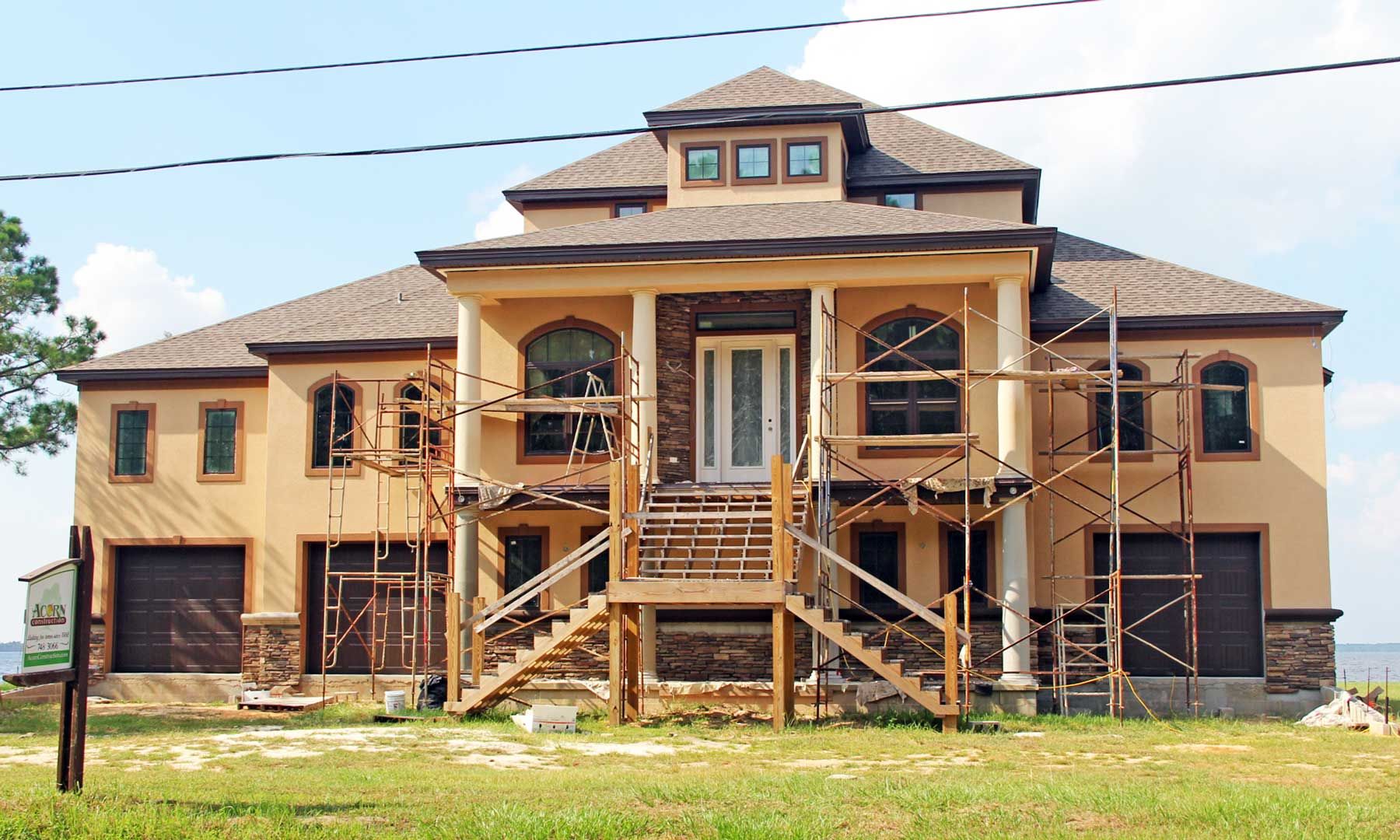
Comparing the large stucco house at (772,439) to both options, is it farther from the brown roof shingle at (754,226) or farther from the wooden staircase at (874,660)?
the wooden staircase at (874,660)

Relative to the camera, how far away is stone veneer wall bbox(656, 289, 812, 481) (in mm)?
23875

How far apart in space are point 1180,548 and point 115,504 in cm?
1860

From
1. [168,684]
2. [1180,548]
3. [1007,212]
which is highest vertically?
[1007,212]

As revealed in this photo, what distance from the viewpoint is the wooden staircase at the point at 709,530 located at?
21.0m

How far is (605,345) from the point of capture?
24.6 meters

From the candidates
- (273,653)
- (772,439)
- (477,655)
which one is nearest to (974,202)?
(772,439)

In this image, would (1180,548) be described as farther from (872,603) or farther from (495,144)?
(495,144)

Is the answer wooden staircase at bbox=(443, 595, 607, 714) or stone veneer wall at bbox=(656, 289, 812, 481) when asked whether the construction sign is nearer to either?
wooden staircase at bbox=(443, 595, 607, 714)

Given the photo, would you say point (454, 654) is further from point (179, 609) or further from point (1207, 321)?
point (1207, 321)

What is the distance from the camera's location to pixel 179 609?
87.8 feet

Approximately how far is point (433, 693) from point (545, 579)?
2.36 m

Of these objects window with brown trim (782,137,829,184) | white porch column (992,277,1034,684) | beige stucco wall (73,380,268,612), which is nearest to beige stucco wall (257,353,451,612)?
beige stucco wall (73,380,268,612)

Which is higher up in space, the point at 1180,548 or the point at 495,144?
the point at 495,144

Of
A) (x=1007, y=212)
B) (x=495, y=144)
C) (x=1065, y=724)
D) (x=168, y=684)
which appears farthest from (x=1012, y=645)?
(x=168, y=684)
